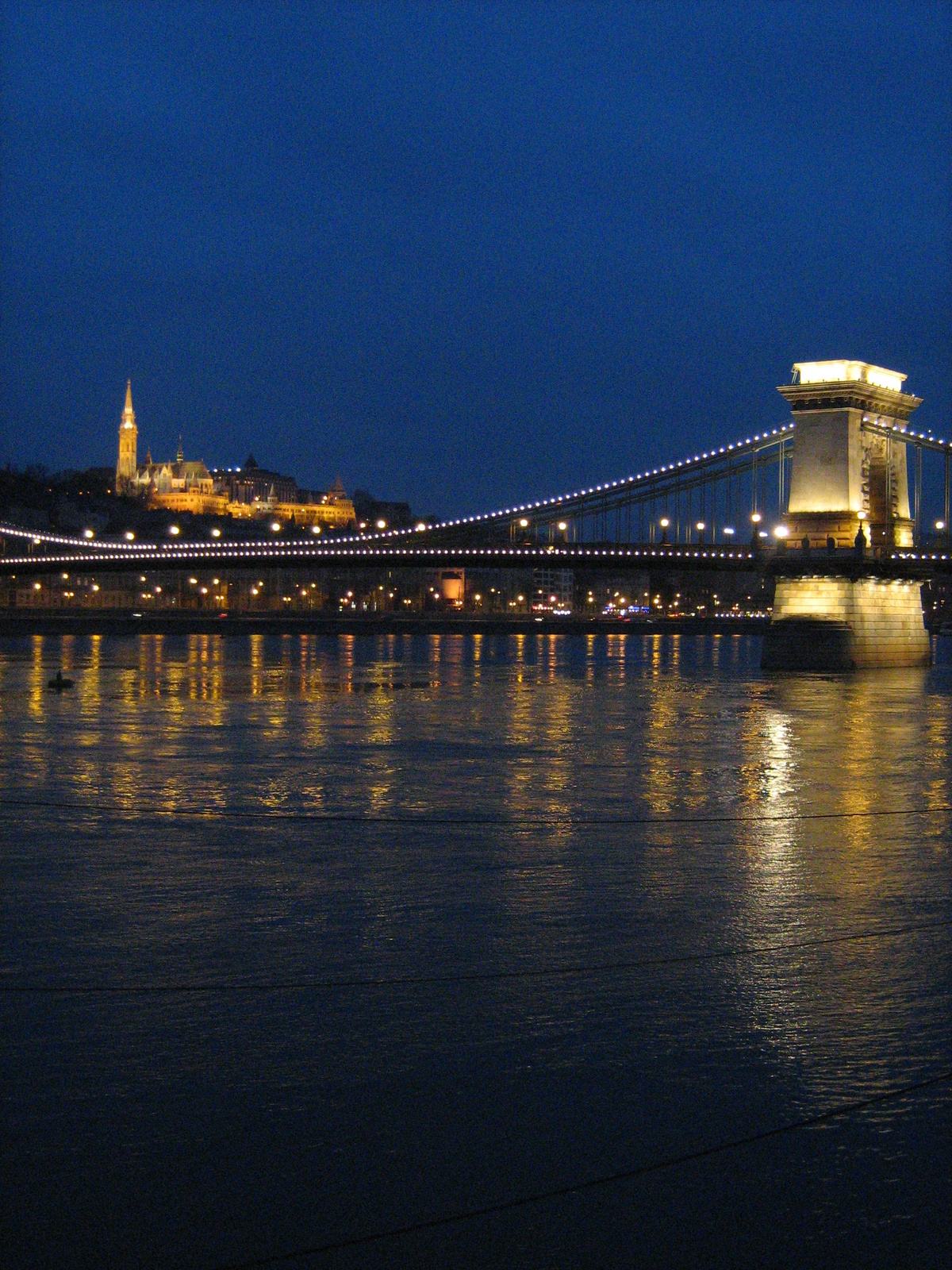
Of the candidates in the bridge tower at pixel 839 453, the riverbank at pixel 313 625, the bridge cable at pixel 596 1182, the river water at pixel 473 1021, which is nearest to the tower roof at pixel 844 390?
the bridge tower at pixel 839 453

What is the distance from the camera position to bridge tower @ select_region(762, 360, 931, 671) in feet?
142

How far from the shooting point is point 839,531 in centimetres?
4362

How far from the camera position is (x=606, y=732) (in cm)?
2205

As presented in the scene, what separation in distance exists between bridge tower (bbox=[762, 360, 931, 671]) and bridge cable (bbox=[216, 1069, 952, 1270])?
38285mm

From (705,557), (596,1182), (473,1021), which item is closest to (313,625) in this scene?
(705,557)

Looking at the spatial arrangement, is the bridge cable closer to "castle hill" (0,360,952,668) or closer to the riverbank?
"castle hill" (0,360,952,668)

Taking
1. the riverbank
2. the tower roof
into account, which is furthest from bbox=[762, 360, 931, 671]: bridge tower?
the riverbank

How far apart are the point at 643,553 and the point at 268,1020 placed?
46008mm

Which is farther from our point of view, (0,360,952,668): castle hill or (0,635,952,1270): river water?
(0,360,952,668): castle hill

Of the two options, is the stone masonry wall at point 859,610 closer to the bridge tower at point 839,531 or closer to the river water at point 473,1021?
the bridge tower at point 839,531

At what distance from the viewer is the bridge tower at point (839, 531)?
43188mm

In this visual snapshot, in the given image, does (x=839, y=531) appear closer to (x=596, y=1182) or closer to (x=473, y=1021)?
(x=473, y=1021)

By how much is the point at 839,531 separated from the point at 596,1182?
134 feet

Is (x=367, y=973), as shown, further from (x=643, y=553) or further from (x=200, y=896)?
(x=643, y=553)
